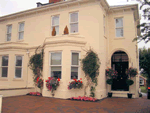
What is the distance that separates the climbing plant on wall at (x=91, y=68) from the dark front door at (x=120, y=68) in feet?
10.4

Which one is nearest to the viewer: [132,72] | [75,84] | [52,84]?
[75,84]

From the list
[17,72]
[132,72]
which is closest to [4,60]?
[17,72]

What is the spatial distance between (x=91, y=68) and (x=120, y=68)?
386 centimetres

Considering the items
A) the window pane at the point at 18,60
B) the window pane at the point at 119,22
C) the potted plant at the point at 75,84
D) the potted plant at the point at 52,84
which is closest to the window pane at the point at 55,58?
the potted plant at the point at 52,84

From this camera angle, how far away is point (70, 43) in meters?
11.0

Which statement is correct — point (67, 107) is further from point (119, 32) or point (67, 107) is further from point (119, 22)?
point (119, 22)

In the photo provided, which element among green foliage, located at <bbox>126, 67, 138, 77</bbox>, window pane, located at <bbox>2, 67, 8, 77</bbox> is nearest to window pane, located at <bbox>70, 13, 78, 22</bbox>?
green foliage, located at <bbox>126, 67, 138, 77</bbox>

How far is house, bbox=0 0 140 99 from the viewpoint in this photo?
11.1 m

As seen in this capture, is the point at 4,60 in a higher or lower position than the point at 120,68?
higher

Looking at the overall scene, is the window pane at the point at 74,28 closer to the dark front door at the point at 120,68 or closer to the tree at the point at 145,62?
the dark front door at the point at 120,68

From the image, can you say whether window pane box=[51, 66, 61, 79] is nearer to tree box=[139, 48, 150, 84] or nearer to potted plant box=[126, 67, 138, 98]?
potted plant box=[126, 67, 138, 98]

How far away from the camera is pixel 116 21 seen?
13484mm

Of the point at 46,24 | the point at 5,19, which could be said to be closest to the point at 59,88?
the point at 46,24

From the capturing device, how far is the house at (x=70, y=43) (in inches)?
438
